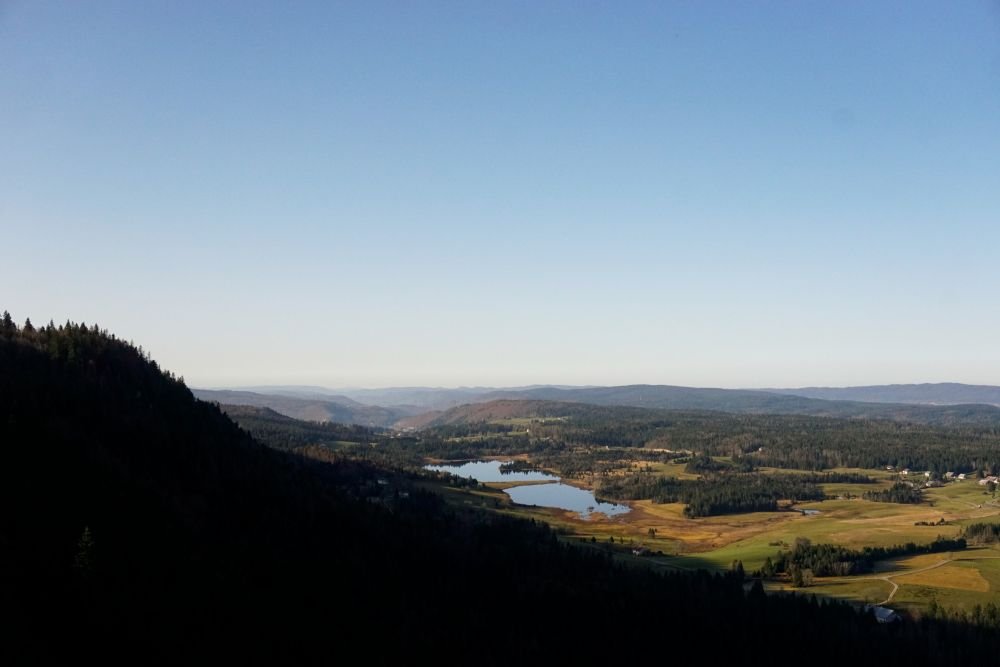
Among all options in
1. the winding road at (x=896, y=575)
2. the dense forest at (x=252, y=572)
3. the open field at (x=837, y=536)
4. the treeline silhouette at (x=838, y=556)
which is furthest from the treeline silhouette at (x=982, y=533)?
the dense forest at (x=252, y=572)

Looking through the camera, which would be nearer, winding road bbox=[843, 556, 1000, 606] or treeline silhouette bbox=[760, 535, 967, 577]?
winding road bbox=[843, 556, 1000, 606]

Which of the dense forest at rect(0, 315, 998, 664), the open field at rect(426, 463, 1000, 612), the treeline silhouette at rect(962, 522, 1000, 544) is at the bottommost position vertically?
the open field at rect(426, 463, 1000, 612)

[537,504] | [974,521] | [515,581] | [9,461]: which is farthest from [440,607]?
[974,521]

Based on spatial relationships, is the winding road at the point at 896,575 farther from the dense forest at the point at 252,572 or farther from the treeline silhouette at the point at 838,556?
the dense forest at the point at 252,572

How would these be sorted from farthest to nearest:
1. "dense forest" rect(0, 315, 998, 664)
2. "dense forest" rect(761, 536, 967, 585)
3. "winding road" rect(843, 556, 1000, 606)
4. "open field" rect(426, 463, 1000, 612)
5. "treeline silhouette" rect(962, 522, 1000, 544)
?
"treeline silhouette" rect(962, 522, 1000, 544)
"dense forest" rect(761, 536, 967, 585)
"winding road" rect(843, 556, 1000, 606)
"open field" rect(426, 463, 1000, 612)
"dense forest" rect(0, 315, 998, 664)

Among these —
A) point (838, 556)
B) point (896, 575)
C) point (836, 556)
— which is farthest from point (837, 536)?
point (896, 575)

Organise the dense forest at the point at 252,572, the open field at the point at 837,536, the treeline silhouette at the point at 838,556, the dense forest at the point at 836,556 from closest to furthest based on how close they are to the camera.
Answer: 1. the dense forest at the point at 252,572
2. the open field at the point at 837,536
3. the dense forest at the point at 836,556
4. the treeline silhouette at the point at 838,556

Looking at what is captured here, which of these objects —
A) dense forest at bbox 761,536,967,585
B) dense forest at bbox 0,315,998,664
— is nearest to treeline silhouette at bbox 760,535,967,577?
dense forest at bbox 761,536,967,585

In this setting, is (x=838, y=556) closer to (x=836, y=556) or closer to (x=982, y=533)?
(x=836, y=556)

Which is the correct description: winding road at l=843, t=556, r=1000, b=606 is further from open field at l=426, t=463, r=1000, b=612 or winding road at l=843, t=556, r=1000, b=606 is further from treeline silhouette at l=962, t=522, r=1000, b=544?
treeline silhouette at l=962, t=522, r=1000, b=544

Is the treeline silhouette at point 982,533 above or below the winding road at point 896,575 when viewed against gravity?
above
